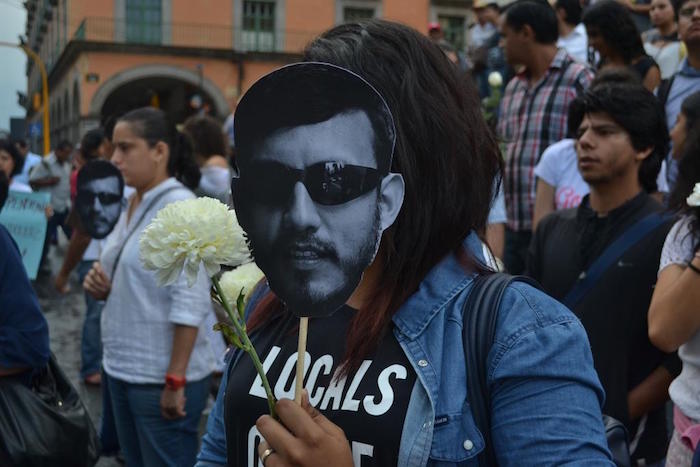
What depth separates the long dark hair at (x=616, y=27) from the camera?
14.9 feet

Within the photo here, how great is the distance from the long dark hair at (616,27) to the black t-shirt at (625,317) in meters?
2.14

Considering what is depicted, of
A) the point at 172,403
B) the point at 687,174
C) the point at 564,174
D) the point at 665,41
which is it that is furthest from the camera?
the point at 665,41

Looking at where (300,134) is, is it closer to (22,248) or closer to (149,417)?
(149,417)

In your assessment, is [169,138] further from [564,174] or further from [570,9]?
[570,9]

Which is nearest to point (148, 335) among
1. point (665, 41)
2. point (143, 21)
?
point (665, 41)

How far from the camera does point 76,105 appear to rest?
31.3 meters

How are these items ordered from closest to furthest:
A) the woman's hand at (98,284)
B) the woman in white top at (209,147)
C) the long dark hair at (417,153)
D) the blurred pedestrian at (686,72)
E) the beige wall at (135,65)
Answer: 1. the long dark hair at (417,153)
2. the woman's hand at (98,284)
3. the blurred pedestrian at (686,72)
4. the woman in white top at (209,147)
5. the beige wall at (135,65)

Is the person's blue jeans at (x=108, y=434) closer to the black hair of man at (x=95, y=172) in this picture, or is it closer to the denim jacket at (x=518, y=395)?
the black hair of man at (x=95, y=172)

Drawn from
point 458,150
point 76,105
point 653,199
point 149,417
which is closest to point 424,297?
point 458,150

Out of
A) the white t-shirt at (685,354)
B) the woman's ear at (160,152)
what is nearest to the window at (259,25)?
the woman's ear at (160,152)

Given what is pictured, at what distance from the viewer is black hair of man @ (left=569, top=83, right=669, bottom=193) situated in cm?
286

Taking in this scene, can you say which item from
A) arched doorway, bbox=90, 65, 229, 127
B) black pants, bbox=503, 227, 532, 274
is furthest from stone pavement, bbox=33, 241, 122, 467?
arched doorway, bbox=90, 65, 229, 127

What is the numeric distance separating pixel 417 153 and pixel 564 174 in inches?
106

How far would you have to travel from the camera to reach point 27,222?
4.06 metres
